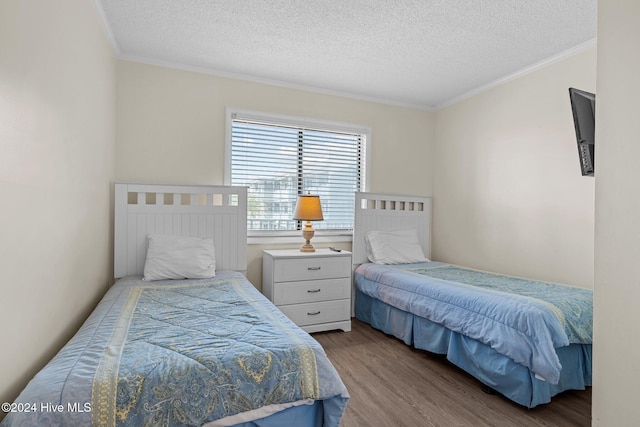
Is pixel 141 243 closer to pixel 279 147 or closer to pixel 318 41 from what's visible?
pixel 279 147

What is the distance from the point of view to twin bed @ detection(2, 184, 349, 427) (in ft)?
3.49

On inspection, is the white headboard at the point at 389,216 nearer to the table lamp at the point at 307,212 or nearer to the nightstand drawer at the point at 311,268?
the nightstand drawer at the point at 311,268

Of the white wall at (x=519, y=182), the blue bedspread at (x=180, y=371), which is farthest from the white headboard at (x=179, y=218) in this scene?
the white wall at (x=519, y=182)

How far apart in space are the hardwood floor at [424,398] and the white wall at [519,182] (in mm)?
1170

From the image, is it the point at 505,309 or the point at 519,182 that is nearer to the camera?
the point at 505,309

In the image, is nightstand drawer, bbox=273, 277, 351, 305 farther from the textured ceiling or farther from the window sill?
the textured ceiling

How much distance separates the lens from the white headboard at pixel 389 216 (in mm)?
3645

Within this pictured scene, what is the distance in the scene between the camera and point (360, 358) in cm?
266

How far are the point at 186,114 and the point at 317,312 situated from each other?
2.19 metres

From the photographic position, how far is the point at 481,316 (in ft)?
7.36

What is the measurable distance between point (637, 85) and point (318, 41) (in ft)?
6.97

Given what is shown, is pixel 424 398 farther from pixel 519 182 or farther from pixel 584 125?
pixel 519 182

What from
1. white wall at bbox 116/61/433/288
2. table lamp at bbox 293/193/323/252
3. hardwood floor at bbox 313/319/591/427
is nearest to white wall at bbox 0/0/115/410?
white wall at bbox 116/61/433/288

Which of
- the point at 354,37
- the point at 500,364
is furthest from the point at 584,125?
Result: the point at 354,37
